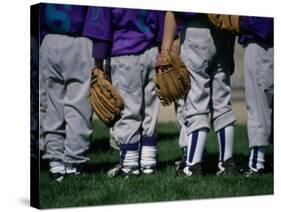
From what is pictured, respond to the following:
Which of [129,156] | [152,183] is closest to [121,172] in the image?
[129,156]

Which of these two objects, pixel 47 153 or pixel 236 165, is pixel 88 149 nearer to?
pixel 47 153

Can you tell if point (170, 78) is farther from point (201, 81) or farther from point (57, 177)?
point (57, 177)

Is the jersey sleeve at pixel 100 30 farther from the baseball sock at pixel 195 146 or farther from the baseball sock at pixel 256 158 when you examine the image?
the baseball sock at pixel 256 158

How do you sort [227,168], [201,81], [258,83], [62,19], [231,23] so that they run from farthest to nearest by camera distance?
[258,83] → [227,168] → [231,23] → [201,81] → [62,19]

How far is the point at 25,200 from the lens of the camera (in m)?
6.80

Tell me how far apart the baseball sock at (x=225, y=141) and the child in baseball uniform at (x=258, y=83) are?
223 millimetres

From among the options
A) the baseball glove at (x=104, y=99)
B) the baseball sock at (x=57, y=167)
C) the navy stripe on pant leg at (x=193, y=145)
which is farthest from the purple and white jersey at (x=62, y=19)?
the navy stripe on pant leg at (x=193, y=145)

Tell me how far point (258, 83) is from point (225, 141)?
2.13ft

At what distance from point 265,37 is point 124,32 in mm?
1473

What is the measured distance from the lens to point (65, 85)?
6617 mm

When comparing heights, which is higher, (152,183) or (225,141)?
(225,141)

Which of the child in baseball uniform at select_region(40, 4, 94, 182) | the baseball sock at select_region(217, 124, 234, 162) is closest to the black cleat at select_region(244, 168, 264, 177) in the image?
the baseball sock at select_region(217, 124, 234, 162)

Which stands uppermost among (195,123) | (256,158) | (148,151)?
(195,123)

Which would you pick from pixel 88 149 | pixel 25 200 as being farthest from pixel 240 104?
pixel 25 200
